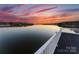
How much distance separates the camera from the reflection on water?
257cm

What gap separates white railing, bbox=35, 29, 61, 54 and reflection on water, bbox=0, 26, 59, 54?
0.12 feet

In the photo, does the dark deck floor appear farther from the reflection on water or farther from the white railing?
the reflection on water

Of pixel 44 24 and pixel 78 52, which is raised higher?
pixel 44 24

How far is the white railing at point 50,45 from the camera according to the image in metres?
2.54

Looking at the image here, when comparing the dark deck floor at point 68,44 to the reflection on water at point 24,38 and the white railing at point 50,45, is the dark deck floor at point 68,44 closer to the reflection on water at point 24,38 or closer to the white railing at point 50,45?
the white railing at point 50,45

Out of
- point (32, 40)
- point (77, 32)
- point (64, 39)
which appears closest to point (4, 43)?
point (32, 40)

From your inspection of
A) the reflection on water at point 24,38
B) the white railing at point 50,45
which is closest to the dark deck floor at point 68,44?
the white railing at point 50,45

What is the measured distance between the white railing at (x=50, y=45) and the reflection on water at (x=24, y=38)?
37mm

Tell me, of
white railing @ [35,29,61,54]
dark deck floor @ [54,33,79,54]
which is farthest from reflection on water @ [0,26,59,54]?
dark deck floor @ [54,33,79,54]

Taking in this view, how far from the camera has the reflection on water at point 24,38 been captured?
8.45 feet

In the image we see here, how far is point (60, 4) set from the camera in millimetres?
2559
